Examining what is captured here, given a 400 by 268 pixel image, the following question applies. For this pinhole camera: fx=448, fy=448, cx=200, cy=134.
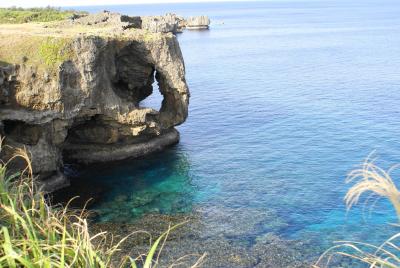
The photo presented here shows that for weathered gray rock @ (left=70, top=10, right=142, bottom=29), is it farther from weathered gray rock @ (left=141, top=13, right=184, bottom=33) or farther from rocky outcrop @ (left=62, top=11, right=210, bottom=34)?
weathered gray rock @ (left=141, top=13, right=184, bottom=33)

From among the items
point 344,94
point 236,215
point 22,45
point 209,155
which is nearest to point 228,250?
point 236,215

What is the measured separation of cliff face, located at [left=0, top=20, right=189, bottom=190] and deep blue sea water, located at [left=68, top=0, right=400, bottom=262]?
2.68 metres

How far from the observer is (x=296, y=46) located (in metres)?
102

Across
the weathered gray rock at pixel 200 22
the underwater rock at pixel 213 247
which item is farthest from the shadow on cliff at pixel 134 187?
the weathered gray rock at pixel 200 22

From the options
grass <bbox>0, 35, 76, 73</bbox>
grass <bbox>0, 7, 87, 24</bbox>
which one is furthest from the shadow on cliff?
grass <bbox>0, 7, 87, 24</bbox>

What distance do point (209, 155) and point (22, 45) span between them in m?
18.3

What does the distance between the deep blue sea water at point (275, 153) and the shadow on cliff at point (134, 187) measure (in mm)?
84

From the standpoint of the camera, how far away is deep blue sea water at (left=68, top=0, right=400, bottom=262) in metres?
29.5

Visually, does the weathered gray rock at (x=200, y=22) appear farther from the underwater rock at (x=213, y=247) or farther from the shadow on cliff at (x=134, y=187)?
the underwater rock at (x=213, y=247)

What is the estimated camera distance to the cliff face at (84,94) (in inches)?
1280

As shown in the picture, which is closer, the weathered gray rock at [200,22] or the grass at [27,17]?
the grass at [27,17]

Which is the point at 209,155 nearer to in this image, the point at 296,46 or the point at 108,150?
the point at 108,150

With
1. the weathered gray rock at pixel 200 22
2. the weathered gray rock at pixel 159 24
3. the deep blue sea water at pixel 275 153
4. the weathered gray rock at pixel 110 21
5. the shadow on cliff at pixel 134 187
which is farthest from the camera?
the weathered gray rock at pixel 200 22

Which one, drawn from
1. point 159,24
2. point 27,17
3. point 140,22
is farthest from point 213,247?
point 159,24
